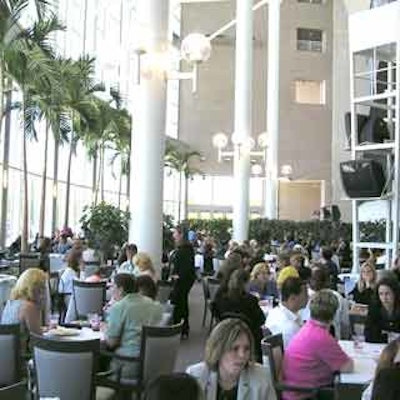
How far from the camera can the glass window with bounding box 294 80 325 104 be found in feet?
114

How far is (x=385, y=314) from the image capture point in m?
6.12

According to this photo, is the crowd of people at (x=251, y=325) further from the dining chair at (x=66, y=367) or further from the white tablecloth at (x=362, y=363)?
the dining chair at (x=66, y=367)

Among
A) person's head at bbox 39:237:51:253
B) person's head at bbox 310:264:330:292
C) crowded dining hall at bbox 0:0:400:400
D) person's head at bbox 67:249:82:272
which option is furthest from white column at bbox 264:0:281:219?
person's head at bbox 310:264:330:292

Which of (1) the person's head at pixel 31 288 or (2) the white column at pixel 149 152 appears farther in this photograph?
(2) the white column at pixel 149 152

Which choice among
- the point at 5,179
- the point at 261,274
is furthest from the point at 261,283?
the point at 5,179

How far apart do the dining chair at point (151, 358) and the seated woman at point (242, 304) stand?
1023 mm

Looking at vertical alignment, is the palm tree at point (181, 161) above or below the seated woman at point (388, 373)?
above

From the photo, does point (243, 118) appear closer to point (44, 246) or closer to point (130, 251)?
point (44, 246)

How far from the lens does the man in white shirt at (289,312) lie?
17.7 feet

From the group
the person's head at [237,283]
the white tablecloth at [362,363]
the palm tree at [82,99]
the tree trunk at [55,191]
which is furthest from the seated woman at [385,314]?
the tree trunk at [55,191]

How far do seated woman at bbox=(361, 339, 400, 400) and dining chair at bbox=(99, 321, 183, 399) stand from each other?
2.07 metres

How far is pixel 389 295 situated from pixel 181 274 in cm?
439

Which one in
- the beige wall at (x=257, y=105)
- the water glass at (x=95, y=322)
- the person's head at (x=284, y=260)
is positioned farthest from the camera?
the beige wall at (x=257, y=105)

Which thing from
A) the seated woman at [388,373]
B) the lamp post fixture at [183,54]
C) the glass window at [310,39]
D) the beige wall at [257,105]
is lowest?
the seated woman at [388,373]
